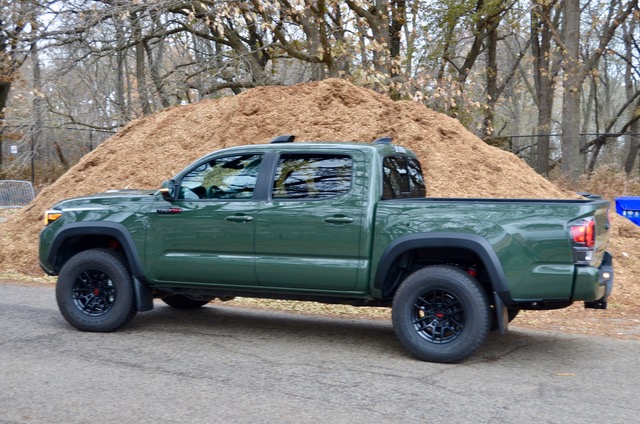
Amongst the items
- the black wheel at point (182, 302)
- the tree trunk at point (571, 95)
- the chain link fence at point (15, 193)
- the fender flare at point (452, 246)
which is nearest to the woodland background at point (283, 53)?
the tree trunk at point (571, 95)

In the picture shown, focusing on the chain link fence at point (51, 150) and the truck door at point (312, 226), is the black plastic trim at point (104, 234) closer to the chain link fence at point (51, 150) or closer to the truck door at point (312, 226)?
the truck door at point (312, 226)

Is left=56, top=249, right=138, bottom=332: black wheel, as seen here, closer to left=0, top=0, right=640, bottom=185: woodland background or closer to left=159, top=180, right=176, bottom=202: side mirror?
left=159, top=180, right=176, bottom=202: side mirror

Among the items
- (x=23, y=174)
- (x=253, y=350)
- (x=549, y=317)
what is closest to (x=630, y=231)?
(x=549, y=317)

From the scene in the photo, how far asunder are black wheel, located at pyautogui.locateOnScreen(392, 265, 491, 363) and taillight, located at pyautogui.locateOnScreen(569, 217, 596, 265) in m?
0.86

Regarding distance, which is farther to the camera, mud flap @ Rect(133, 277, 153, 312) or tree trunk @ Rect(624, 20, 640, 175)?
tree trunk @ Rect(624, 20, 640, 175)

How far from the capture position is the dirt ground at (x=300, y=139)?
1156 centimetres

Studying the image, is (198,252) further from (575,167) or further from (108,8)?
(575,167)

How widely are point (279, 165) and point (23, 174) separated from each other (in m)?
23.6

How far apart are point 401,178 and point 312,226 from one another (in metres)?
1.26

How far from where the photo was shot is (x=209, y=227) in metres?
6.82

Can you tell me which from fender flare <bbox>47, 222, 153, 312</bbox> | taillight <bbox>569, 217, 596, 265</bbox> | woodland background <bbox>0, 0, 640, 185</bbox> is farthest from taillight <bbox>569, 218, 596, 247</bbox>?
woodland background <bbox>0, 0, 640, 185</bbox>

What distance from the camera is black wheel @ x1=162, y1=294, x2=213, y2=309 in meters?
8.45

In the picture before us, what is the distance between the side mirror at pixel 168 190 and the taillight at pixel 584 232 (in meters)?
3.83

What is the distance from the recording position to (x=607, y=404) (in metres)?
5.04
